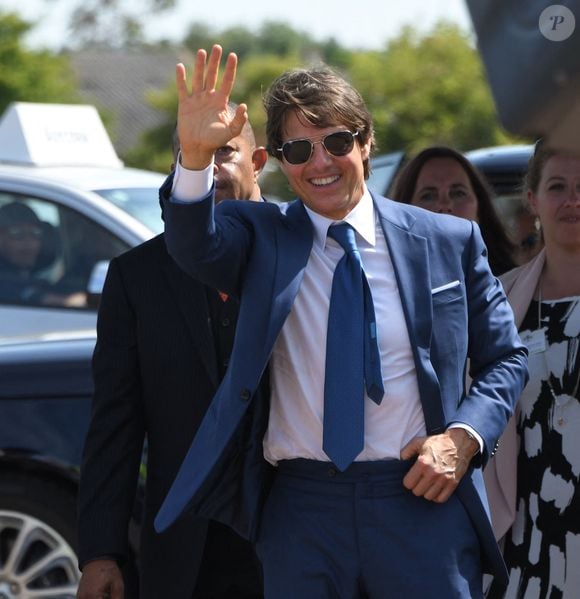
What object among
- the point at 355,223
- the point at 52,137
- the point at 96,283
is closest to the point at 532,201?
the point at 355,223

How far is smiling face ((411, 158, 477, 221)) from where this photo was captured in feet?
17.1

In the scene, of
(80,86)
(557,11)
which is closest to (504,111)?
(557,11)

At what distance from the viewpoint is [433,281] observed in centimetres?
334

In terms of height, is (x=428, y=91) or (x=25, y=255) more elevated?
(x=25, y=255)

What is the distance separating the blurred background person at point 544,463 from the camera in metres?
3.91

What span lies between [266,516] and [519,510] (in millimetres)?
956

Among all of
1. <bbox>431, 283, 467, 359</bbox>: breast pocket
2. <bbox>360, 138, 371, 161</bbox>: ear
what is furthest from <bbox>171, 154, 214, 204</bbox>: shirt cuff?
<bbox>431, 283, 467, 359</bbox>: breast pocket

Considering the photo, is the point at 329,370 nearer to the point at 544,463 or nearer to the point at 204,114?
the point at 204,114

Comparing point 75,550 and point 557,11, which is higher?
point 557,11

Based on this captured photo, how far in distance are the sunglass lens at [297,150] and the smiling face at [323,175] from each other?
1 centimetres

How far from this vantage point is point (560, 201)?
4.21 metres

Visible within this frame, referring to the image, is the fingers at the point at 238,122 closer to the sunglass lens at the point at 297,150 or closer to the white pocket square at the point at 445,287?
the sunglass lens at the point at 297,150

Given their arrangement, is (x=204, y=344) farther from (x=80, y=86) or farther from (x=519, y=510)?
(x=80, y=86)

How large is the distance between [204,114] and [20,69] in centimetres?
3244
